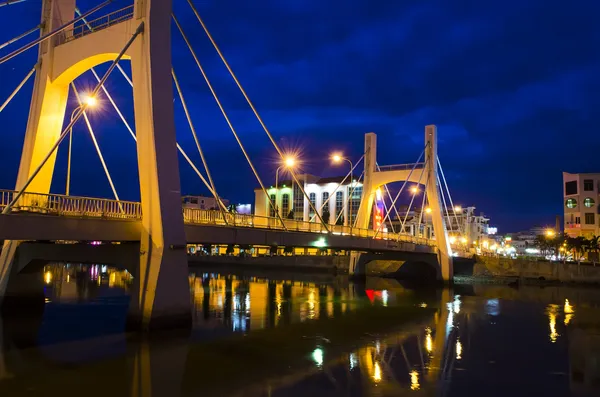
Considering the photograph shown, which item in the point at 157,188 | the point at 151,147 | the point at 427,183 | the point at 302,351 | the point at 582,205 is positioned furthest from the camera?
the point at 582,205

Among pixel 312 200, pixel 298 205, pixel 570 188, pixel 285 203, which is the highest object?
pixel 570 188

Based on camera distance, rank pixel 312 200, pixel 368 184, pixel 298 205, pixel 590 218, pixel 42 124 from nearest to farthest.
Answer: pixel 42 124 → pixel 368 184 → pixel 590 218 → pixel 312 200 → pixel 298 205

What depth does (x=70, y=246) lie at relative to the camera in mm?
19922

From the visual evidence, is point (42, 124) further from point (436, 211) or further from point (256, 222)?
point (436, 211)

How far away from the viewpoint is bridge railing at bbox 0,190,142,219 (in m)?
16.5

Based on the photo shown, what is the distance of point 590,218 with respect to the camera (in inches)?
2788

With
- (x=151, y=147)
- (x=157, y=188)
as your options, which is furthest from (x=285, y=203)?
(x=157, y=188)

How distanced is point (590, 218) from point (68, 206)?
2821 inches

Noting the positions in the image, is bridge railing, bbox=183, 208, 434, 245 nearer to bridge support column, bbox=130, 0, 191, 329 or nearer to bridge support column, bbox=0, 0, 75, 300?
bridge support column, bbox=130, 0, 191, 329

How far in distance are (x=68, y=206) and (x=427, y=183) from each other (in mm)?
33988

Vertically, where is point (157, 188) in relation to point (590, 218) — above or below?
below

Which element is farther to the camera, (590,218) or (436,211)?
(590,218)

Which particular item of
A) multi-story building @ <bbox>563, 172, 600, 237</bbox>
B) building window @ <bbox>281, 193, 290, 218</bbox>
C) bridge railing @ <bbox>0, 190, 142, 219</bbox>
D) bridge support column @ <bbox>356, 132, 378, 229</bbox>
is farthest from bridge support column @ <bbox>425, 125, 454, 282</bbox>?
building window @ <bbox>281, 193, 290, 218</bbox>

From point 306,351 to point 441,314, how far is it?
13.2 m
